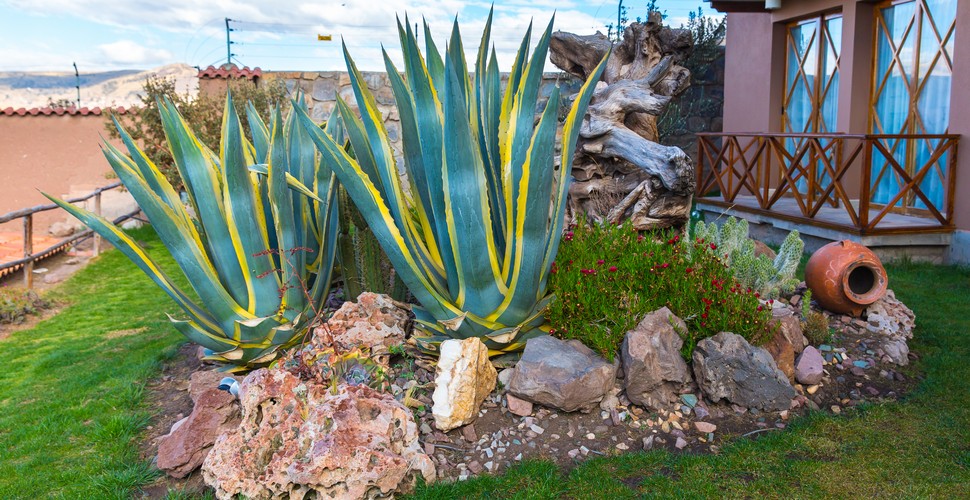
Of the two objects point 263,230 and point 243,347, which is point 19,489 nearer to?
point 243,347

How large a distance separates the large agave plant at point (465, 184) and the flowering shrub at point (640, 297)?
181 millimetres

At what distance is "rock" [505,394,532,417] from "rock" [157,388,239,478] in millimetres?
1226

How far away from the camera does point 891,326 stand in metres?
4.38

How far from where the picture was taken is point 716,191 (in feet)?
38.3

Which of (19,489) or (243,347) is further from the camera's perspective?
(243,347)

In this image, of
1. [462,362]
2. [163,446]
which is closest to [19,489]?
[163,446]

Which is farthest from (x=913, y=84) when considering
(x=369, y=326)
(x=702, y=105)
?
(x=369, y=326)

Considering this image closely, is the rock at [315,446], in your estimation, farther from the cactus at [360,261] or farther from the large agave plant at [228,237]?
the cactus at [360,261]

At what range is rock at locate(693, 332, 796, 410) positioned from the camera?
3.40 metres

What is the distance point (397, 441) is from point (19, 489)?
165cm

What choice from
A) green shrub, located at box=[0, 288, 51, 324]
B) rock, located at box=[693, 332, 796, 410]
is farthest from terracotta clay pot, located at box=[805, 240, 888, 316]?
green shrub, located at box=[0, 288, 51, 324]

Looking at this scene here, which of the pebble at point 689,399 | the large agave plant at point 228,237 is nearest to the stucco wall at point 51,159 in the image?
the large agave plant at point 228,237

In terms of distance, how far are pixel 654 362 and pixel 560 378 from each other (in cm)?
46

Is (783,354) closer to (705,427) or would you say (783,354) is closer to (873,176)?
(705,427)
